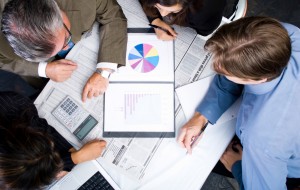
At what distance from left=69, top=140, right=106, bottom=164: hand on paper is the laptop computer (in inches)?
1.3

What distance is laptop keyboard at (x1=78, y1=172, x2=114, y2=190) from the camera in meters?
0.96

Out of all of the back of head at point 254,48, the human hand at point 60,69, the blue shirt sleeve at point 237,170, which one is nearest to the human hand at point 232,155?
the blue shirt sleeve at point 237,170

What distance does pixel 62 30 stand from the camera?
34.2 inches

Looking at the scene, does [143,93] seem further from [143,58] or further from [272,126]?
[272,126]

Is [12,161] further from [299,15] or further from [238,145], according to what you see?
[299,15]

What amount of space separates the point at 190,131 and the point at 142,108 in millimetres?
187

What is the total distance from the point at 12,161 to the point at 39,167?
0.07 meters

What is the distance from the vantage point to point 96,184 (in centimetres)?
97

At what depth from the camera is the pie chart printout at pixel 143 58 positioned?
106cm

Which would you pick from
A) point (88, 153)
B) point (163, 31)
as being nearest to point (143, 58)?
point (163, 31)

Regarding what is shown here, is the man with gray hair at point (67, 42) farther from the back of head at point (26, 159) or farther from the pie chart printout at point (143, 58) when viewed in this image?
the back of head at point (26, 159)

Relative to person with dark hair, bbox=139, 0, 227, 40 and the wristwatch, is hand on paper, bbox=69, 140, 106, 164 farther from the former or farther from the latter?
person with dark hair, bbox=139, 0, 227, 40

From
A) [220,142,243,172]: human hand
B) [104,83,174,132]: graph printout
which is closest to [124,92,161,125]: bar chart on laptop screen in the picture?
[104,83,174,132]: graph printout

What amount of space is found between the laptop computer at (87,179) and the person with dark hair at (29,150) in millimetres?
31
